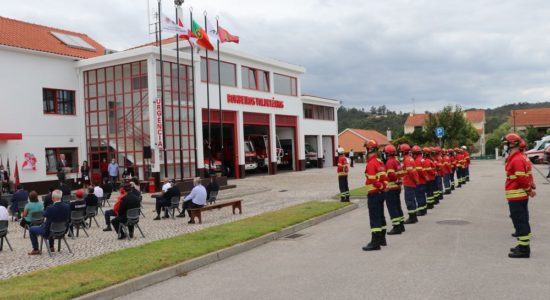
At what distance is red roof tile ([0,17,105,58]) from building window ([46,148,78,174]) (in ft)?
17.4

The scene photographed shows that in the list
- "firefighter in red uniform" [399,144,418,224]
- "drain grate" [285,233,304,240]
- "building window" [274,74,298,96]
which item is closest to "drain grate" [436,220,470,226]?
"firefighter in red uniform" [399,144,418,224]

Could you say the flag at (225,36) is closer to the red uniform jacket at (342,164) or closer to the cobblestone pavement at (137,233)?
the cobblestone pavement at (137,233)

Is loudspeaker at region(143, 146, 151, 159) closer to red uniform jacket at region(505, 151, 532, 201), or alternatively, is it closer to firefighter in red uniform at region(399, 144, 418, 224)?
firefighter in red uniform at region(399, 144, 418, 224)

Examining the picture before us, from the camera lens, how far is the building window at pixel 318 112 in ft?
150

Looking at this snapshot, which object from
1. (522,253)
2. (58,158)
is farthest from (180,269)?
(58,158)

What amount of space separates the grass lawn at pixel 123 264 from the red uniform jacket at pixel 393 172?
293cm

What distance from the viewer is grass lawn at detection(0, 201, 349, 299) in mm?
7090

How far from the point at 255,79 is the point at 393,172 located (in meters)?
26.6

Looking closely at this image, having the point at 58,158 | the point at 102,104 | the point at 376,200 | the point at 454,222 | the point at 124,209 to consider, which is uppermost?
the point at 102,104

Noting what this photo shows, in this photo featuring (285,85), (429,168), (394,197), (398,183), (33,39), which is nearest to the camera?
(394,197)

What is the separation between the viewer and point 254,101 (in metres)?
35.8

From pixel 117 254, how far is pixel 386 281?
5.28 m

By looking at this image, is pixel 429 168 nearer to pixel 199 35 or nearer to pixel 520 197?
pixel 520 197

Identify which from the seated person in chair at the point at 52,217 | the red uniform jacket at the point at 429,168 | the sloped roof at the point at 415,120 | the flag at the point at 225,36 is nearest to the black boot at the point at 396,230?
the red uniform jacket at the point at 429,168
